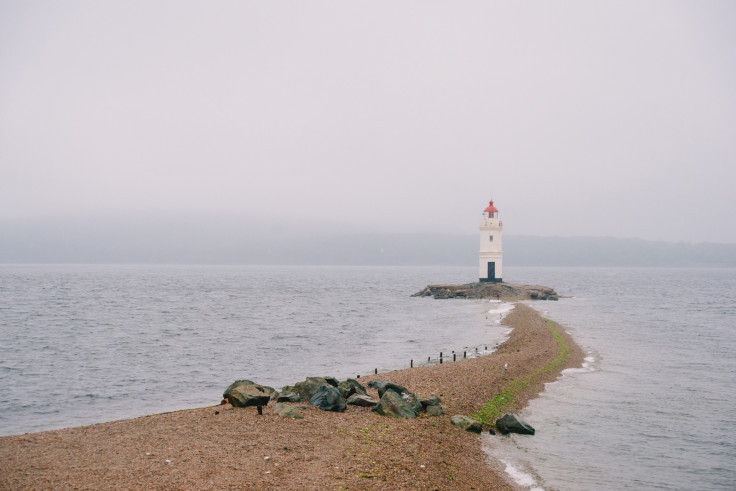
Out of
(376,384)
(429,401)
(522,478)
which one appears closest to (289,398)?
(376,384)

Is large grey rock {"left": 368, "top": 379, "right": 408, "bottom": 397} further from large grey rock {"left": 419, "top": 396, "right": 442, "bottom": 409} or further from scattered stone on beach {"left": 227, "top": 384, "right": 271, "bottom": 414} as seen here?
scattered stone on beach {"left": 227, "top": 384, "right": 271, "bottom": 414}

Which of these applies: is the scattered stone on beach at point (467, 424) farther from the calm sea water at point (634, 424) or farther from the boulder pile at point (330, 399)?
the boulder pile at point (330, 399)

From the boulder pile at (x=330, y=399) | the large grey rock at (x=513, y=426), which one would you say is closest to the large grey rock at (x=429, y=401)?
the boulder pile at (x=330, y=399)

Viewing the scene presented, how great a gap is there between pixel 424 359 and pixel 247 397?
20.9 meters

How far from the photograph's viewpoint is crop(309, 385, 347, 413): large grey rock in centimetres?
2088

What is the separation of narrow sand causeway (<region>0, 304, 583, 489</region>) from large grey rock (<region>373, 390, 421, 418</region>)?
0.41m

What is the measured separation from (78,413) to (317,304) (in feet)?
226

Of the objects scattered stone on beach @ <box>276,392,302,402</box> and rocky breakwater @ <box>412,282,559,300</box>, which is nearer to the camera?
scattered stone on beach @ <box>276,392,302,402</box>

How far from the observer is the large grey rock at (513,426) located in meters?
20.4

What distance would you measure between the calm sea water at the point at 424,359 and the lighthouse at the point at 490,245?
2102 cm

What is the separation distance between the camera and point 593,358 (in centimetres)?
3816

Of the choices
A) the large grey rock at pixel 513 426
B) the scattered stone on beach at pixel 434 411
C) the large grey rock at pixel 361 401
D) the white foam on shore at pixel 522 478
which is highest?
the large grey rock at pixel 361 401

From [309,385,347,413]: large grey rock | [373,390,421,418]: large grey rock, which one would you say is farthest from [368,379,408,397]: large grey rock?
[309,385,347,413]: large grey rock

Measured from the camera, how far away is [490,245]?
9694 cm
